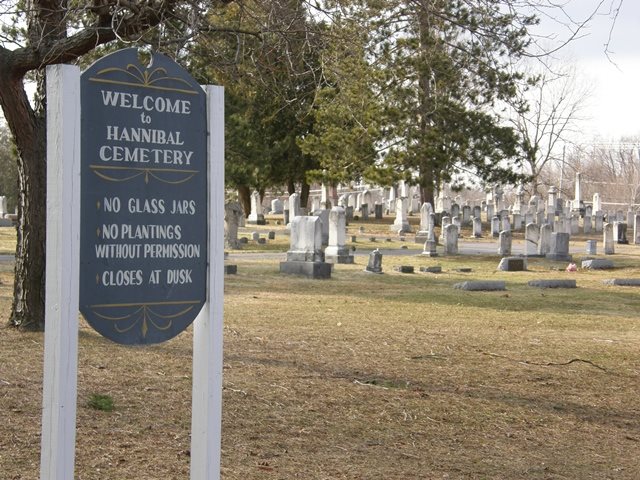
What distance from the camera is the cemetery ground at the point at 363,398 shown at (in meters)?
6.53

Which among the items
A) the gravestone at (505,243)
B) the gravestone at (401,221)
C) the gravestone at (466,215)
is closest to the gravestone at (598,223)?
the gravestone at (466,215)

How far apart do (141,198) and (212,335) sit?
777 mm

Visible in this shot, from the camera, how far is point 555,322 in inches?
573

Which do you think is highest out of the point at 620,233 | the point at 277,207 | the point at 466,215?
Result: the point at 277,207

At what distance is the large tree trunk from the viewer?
10.3 metres

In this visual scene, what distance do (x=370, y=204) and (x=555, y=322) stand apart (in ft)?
140

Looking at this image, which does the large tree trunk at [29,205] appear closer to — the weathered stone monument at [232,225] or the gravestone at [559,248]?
the weathered stone monument at [232,225]


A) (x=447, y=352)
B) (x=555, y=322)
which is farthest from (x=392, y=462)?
(x=555, y=322)

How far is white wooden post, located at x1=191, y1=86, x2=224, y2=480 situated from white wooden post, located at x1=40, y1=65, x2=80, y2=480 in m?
0.66

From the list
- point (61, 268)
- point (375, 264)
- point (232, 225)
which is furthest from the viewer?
point (232, 225)

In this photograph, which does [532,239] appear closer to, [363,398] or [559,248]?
[559,248]

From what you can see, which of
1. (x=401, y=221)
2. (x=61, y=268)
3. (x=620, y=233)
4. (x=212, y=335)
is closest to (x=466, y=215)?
(x=401, y=221)

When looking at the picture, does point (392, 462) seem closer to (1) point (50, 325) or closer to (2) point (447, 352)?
(1) point (50, 325)

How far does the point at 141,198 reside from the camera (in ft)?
14.8
